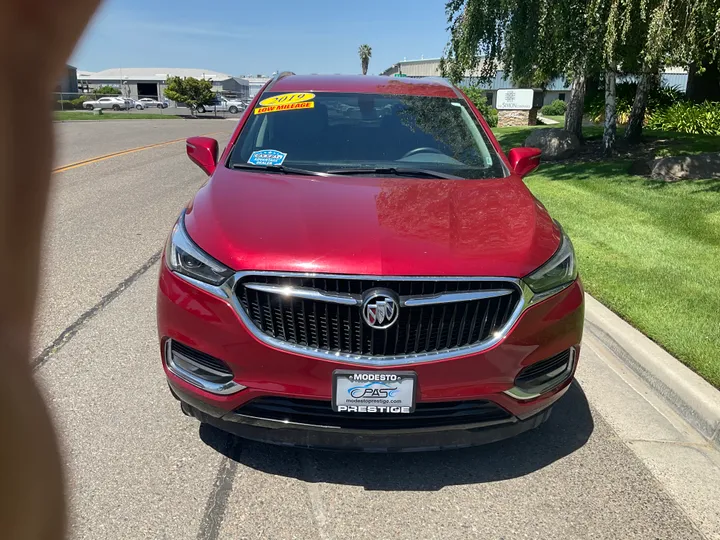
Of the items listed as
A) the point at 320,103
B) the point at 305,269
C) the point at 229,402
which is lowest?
the point at 229,402

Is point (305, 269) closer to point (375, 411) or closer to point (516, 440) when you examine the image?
point (375, 411)


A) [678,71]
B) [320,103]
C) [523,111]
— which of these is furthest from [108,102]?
[320,103]

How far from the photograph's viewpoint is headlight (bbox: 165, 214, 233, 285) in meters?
2.71

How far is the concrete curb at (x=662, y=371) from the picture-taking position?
3.42 meters

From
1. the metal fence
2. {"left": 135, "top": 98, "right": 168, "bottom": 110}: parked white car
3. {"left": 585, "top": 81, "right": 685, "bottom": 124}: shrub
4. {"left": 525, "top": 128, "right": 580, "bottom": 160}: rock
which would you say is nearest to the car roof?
{"left": 525, "top": 128, "right": 580, "bottom": 160}: rock

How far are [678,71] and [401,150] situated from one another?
41138mm

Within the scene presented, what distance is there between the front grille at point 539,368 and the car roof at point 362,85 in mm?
2482

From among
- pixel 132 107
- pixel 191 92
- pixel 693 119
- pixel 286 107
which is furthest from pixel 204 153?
Result: pixel 132 107

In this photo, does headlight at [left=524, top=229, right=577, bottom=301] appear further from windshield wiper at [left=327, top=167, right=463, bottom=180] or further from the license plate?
windshield wiper at [left=327, top=167, right=463, bottom=180]

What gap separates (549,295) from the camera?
2828 mm

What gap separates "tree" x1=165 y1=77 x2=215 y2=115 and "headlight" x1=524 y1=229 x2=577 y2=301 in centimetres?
4948

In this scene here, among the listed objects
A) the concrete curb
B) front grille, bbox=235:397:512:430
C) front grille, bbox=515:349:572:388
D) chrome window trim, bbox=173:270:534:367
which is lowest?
the concrete curb

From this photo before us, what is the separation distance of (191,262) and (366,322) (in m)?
0.84

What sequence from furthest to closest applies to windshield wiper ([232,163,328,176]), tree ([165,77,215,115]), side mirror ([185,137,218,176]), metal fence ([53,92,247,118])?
metal fence ([53,92,247,118]) < tree ([165,77,215,115]) < side mirror ([185,137,218,176]) < windshield wiper ([232,163,328,176])
